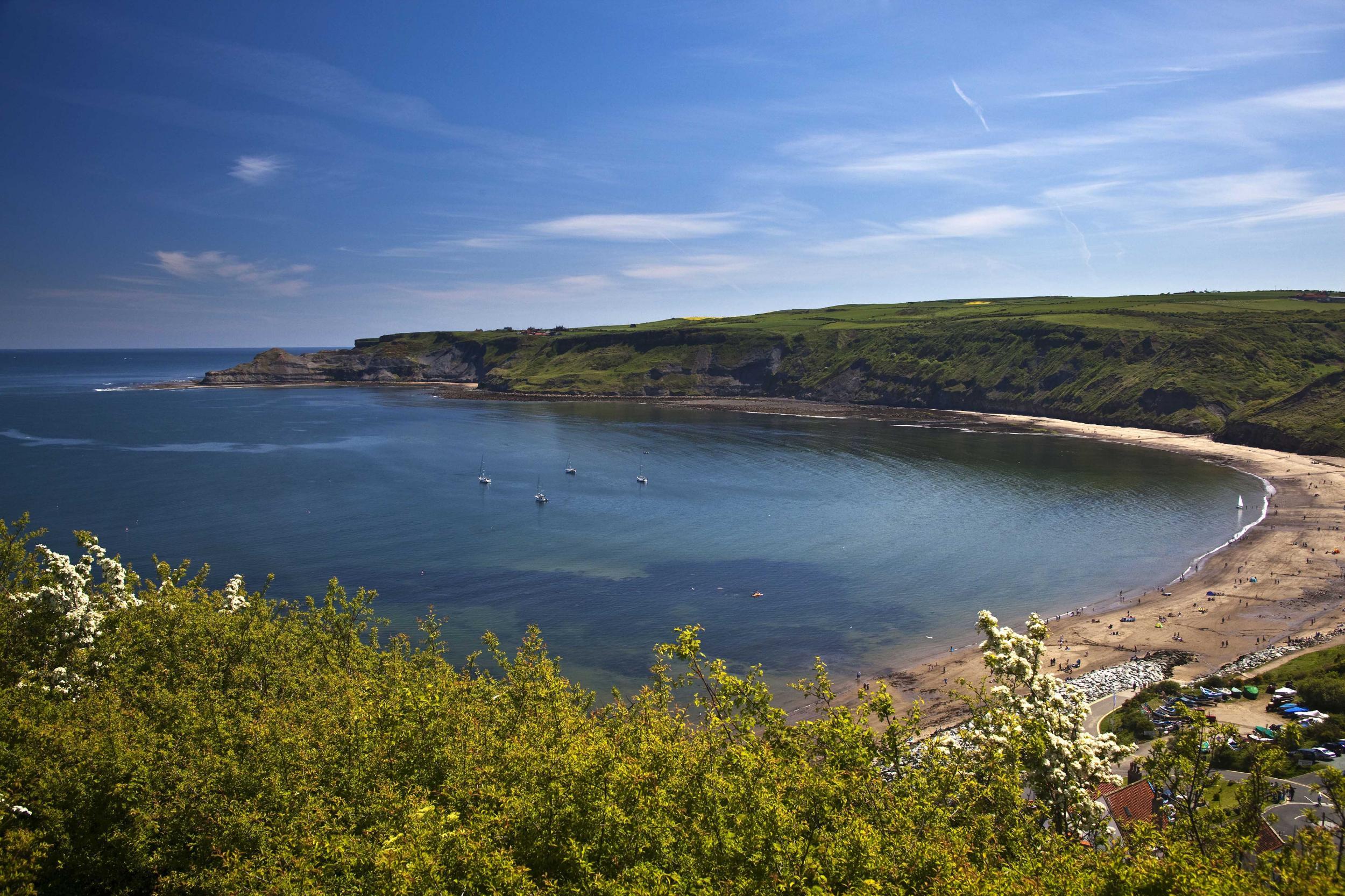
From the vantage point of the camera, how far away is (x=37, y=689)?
26656 mm

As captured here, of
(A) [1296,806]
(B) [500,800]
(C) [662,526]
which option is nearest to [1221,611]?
(A) [1296,806]

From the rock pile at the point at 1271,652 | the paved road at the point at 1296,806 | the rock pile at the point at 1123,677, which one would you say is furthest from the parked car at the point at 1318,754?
the rock pile at the point at 1271,652

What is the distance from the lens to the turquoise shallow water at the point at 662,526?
229 feet

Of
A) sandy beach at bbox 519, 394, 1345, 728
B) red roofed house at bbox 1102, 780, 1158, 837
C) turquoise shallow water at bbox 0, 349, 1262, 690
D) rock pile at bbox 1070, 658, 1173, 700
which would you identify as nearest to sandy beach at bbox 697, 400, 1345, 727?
sandy beach at bbox 519, 394, 1345, 728

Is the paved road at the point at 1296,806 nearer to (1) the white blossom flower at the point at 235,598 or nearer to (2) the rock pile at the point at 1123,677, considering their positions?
(2) the rock pile at the point at 1123,677

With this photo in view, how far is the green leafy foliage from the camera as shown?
58.7ft

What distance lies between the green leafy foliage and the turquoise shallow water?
31364mm

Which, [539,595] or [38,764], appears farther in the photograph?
[539,595]

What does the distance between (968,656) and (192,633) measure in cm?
5457

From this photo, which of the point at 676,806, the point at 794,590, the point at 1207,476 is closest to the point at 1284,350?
the point at 1207,476

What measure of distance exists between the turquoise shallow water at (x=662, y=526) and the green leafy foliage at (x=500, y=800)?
3136cm

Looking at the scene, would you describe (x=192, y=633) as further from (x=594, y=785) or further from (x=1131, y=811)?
(x=1131, y=811)

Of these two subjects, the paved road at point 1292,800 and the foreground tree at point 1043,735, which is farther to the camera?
the paved road at point 1292,800

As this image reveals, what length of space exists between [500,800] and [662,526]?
3112 inches
